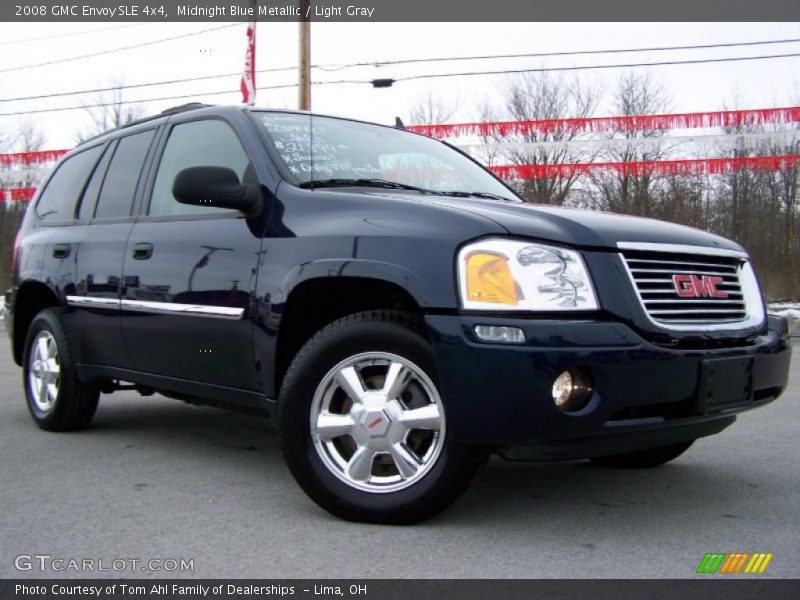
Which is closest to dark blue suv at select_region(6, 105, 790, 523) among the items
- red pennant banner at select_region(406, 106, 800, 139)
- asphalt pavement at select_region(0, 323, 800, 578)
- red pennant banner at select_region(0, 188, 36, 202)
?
asphalt pavement at select_region(0, 323, 800, 578)

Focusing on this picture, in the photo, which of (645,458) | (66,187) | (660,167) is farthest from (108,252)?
(660,167)

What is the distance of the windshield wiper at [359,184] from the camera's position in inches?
142

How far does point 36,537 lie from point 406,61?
1990 centimetres

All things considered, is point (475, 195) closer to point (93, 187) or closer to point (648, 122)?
point (93, 187)

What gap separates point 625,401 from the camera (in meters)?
2.74

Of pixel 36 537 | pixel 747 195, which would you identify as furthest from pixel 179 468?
pixel 747 195

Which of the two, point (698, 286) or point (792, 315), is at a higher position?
point (698, 286)

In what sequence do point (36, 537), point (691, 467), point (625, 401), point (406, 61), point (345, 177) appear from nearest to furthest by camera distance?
1. point (625, 401)
2. point (36, 537)
3. point (345, 177)
4. point (691, 467)
5. point (406, 61)

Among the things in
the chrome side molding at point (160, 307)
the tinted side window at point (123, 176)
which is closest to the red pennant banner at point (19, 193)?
the tinted side window at point (123, 176)

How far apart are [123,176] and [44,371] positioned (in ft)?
4.45

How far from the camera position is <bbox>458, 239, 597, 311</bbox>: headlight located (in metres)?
2.78

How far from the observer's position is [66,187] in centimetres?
538

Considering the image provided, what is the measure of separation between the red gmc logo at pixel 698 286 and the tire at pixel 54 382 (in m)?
3.42

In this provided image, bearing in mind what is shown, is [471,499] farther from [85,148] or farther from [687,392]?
[85,148]
